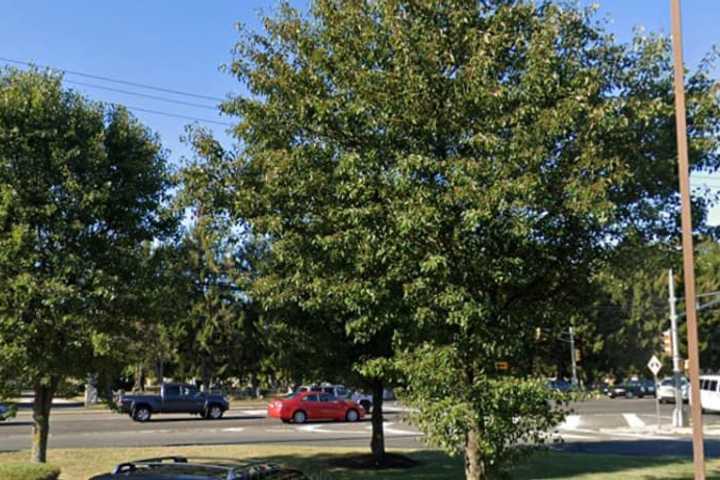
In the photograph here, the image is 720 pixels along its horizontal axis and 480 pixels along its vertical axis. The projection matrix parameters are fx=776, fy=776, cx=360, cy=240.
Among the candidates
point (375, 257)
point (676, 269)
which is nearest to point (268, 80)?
point (375, 257)

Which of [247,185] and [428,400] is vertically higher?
[247,185]

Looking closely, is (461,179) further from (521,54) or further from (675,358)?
(675,358)

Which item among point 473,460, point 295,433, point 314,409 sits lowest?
point 295,433

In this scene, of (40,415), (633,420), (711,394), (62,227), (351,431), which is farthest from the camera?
(711,394)

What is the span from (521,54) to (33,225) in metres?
8.39

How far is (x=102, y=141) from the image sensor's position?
1348 cm

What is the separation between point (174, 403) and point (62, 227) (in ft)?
85.5

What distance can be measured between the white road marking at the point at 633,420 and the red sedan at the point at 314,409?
12044mm

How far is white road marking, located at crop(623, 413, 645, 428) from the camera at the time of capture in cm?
3339

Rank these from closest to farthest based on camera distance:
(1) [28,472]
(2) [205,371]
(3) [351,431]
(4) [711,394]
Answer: (1) [28,472], (3) [351,431], (4) [711,394], (2) [205,371]

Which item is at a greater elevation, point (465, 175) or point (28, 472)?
point (465, 175)

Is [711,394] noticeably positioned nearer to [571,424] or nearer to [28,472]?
[571,424]

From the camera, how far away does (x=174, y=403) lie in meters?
37.2

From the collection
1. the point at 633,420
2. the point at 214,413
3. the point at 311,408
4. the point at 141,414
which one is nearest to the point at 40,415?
the point at 311,408
